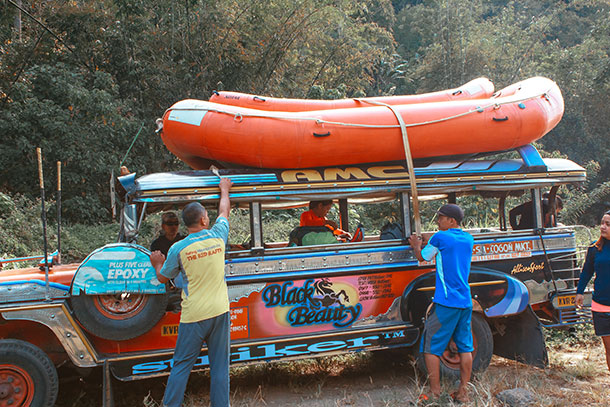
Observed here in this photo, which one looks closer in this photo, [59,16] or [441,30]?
[59,16]

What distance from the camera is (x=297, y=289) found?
198 inches

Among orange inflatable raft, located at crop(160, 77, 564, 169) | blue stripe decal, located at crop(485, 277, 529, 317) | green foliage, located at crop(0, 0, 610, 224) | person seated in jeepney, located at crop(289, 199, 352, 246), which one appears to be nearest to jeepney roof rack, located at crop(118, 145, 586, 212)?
orange inflatable raft, located at crop(160, 77, 564, 169)

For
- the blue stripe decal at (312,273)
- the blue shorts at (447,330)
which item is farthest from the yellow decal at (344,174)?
→ the blue shorts at (447,330)

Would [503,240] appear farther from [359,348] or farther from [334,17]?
[334,17]

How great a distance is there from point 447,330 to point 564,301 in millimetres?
1928

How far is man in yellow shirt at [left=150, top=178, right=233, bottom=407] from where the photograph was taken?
387cm

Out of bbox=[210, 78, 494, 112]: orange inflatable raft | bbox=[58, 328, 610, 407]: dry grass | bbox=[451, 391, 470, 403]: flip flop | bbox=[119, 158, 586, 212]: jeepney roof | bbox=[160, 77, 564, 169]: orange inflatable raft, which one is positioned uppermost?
bbox=[210, 78, 494, 112]: orange inflatable raft

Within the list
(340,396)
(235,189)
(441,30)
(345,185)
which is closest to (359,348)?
(340,396)

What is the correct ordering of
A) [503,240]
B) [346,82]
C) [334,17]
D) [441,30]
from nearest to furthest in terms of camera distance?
[503,240]
[334,17]
[346,82]
[441,30]

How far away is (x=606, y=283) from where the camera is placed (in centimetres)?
468

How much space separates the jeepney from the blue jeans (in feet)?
2.53

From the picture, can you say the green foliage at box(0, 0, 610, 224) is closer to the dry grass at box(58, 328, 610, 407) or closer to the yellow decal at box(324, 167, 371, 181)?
the dry grass at box(58, 328, 610, 407)

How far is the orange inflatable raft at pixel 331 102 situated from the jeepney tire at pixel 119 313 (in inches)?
96.6

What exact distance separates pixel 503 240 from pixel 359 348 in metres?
1.99
